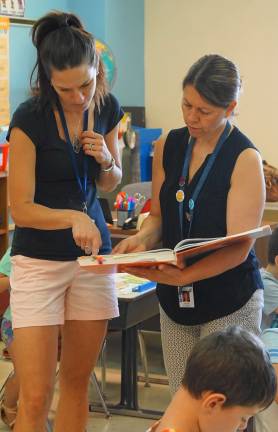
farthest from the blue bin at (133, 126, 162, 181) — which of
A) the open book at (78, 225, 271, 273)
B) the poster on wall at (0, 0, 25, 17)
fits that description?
the open book at (78, 225, 271, 273)

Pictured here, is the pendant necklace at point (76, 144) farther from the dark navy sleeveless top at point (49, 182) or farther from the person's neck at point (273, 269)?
the person's neck at point (273, 269)

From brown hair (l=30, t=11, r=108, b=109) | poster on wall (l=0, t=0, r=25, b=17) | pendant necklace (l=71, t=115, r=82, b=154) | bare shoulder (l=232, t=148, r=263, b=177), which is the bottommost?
bare shoulder (l=232, t=148, r=263, b=177)

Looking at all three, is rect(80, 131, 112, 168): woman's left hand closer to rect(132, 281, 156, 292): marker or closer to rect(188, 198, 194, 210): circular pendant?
rect(188, 198, 194, 210): circular pendant

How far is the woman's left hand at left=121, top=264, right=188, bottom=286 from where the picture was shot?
2145 mm

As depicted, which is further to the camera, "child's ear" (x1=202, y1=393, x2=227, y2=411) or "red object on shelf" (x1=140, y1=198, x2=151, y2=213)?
"red object on shelf" (x1=140, y1=198, x2=151, y2=213)

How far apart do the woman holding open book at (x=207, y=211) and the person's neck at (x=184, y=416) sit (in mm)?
508

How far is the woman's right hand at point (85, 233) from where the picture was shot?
219 cm

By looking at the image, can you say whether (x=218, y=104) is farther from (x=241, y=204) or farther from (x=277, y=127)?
(x=277, y=127)

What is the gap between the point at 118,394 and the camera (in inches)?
163

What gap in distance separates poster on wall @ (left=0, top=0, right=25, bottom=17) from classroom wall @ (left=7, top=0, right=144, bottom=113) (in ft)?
Answer: 0.27

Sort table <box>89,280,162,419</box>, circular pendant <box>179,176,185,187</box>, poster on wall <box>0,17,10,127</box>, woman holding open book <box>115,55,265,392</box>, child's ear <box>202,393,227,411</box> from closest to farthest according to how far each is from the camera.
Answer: child's ear <box>202,393,227,411</box> < woman holding open book <box>115,55,265,392</box> < circular pendant <box>179,176,185,187</box> < table <box>89,280,162,419</box> < poster on wall <box>0,17,10,127</box>

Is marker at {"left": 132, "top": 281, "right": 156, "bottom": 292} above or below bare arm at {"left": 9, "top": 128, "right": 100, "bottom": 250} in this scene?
below

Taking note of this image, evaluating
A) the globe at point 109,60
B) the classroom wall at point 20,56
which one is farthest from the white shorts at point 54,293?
the globe at point 109,60

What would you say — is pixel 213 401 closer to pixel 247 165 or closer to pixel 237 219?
pixel 237 219
